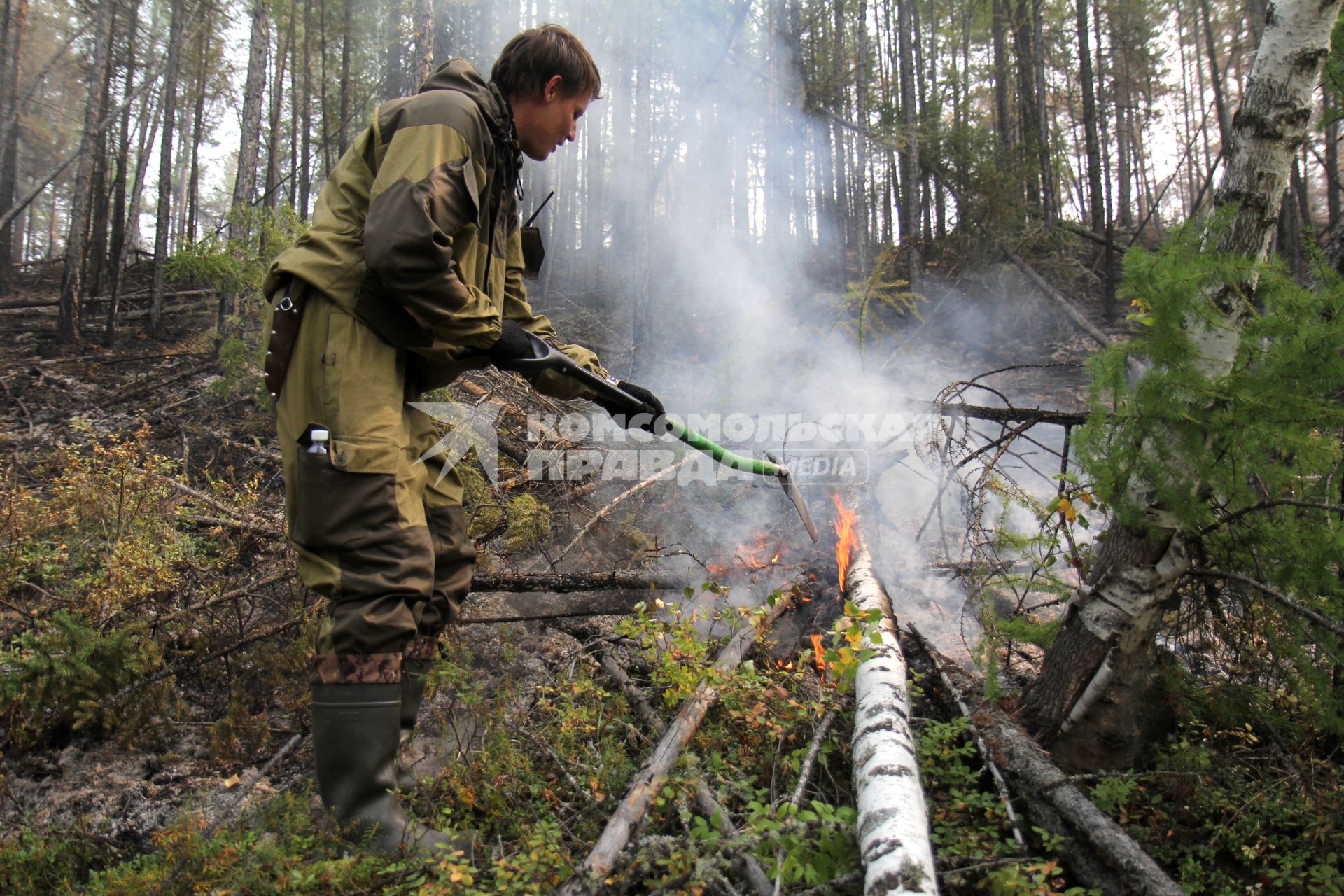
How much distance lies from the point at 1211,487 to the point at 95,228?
12.5 meters

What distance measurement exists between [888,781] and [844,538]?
196 cm

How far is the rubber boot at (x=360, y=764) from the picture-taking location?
6.16ft

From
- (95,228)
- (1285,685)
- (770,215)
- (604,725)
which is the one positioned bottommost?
(604,725)

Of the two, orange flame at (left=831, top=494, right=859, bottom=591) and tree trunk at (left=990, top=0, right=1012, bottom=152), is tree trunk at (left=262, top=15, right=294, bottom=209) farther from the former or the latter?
tree trunk at (left=990, top=0, right=1012, bottom=152)

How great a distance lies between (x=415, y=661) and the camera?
2258 millimetres

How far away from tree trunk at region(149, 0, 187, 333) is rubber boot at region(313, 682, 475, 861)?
897 centimetres

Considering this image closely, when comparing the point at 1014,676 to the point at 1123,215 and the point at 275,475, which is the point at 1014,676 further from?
the point at 1123,215

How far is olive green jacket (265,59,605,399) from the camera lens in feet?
6.30

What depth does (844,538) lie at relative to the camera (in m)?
Answer: 3.80

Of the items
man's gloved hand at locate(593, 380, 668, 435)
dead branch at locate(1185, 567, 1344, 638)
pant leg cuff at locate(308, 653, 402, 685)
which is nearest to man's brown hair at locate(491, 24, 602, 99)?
man's gloved hand at locate(593, 380, 668, 435)

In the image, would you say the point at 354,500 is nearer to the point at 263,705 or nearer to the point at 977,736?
the point at 263,705

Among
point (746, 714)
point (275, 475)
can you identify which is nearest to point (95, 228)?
point (275, 475)

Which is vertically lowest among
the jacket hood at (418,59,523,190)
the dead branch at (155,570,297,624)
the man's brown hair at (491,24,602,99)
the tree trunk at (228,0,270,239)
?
the dead branch at (155,570,297,624)

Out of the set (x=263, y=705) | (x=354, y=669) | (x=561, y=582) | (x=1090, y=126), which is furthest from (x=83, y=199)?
(x=1090, y=126)
